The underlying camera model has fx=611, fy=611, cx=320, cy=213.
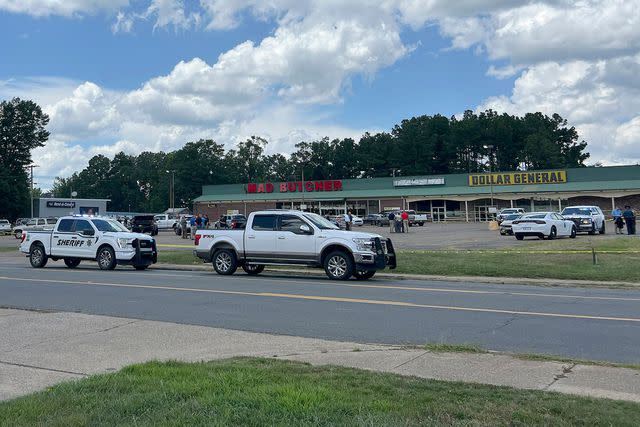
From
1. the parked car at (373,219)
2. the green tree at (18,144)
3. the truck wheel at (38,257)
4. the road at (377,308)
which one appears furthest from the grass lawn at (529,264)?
the green tree at (18,144)

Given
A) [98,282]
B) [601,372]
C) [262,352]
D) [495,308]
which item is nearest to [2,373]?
[262,352]

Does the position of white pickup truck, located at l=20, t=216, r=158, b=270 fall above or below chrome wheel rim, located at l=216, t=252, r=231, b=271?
above

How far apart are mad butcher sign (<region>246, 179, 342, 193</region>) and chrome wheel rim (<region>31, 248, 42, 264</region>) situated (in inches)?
2579

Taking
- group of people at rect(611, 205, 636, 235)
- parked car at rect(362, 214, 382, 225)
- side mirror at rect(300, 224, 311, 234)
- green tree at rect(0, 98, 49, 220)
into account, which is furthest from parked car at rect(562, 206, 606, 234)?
green tree at rect(0, 98, 49, 220)

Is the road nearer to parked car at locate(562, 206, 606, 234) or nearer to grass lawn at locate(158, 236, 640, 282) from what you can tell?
grass lawn at locate(158, 236, 640, 282)

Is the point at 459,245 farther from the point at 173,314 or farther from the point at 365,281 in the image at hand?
the point at 173,314

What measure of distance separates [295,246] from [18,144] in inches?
3365

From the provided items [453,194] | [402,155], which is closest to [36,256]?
[453,194]

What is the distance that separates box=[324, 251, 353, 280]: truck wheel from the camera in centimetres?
1758

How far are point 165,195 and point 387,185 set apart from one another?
69769mm

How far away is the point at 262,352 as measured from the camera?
26.1 feet

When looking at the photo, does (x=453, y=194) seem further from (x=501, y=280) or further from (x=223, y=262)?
(x=223, y=262)

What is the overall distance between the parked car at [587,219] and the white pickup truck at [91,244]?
78.5 feet

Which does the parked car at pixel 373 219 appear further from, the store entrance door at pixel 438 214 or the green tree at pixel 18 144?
the green tree at pixel 18 144
